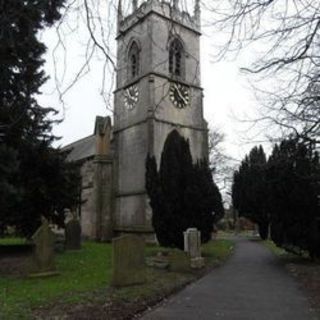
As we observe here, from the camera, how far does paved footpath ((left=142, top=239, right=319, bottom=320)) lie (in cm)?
968

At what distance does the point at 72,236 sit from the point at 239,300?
14.1 metres

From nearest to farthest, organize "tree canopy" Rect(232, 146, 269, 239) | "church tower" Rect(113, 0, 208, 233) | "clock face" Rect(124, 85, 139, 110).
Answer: "church tower" Rect(113, 0, 208, 233), "clock face" Rect(124, 85, 139, 110), "tree canopy" Rect(232, 146, 269, 239)

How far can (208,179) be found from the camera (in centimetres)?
2467

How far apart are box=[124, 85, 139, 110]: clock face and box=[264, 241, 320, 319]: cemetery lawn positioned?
16.5m

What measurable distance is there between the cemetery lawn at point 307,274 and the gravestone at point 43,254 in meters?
6.62

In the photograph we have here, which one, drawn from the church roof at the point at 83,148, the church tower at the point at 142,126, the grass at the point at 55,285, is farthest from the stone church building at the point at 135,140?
the grass at the point at 55,285

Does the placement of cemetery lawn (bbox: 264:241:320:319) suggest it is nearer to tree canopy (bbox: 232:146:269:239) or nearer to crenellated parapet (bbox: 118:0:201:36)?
crenellated parapet (bbox: 118:0:201:36)

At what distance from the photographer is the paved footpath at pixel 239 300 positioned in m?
9.68

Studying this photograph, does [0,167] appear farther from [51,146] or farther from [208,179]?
[208,179]

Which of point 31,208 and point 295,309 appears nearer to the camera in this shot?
point 295,309

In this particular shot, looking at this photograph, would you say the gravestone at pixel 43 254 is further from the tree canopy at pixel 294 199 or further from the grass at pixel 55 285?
the tree canopy at pixel 294 199

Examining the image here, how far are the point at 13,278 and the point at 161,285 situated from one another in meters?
4.01

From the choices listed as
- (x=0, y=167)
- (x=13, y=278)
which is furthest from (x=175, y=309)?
(x=0, y=167)

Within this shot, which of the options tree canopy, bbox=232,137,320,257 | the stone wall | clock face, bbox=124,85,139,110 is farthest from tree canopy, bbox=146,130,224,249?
the stone wall
